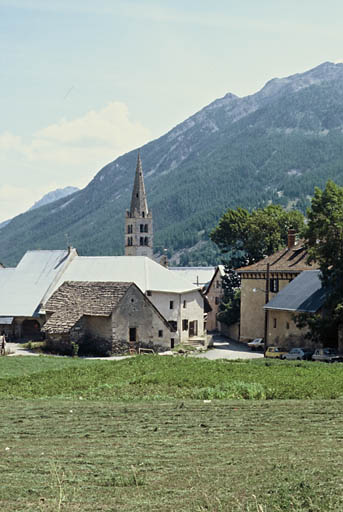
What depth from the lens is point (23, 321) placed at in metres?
57.5

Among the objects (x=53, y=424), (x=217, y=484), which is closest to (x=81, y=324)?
(x=53, y=424)

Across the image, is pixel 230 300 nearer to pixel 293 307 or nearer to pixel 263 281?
pixel 263 281

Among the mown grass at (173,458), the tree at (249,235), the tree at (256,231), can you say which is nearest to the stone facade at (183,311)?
the tree at (249,235)

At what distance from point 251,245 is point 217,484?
55855 millimetres

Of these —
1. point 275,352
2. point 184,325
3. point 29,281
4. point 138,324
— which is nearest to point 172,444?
point 275,352

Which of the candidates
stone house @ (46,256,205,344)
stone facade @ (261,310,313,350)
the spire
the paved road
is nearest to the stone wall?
the paved road

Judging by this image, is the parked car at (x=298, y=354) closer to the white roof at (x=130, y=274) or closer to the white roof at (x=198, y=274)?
the white roof at (x=130, y=274)

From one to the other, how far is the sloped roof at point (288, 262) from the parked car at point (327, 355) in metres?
12.0

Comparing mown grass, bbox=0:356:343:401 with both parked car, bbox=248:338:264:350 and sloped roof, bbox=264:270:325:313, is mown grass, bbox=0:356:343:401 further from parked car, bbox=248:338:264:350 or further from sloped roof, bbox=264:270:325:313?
parked car, bbox=248:338:264:350

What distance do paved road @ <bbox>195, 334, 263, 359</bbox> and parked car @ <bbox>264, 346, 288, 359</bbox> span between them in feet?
3.81

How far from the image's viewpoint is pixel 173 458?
13922 mm

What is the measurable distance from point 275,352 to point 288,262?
474 inches

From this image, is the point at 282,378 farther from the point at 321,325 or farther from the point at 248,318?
the point at 248,318

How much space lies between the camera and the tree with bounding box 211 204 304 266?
66.8 metres
